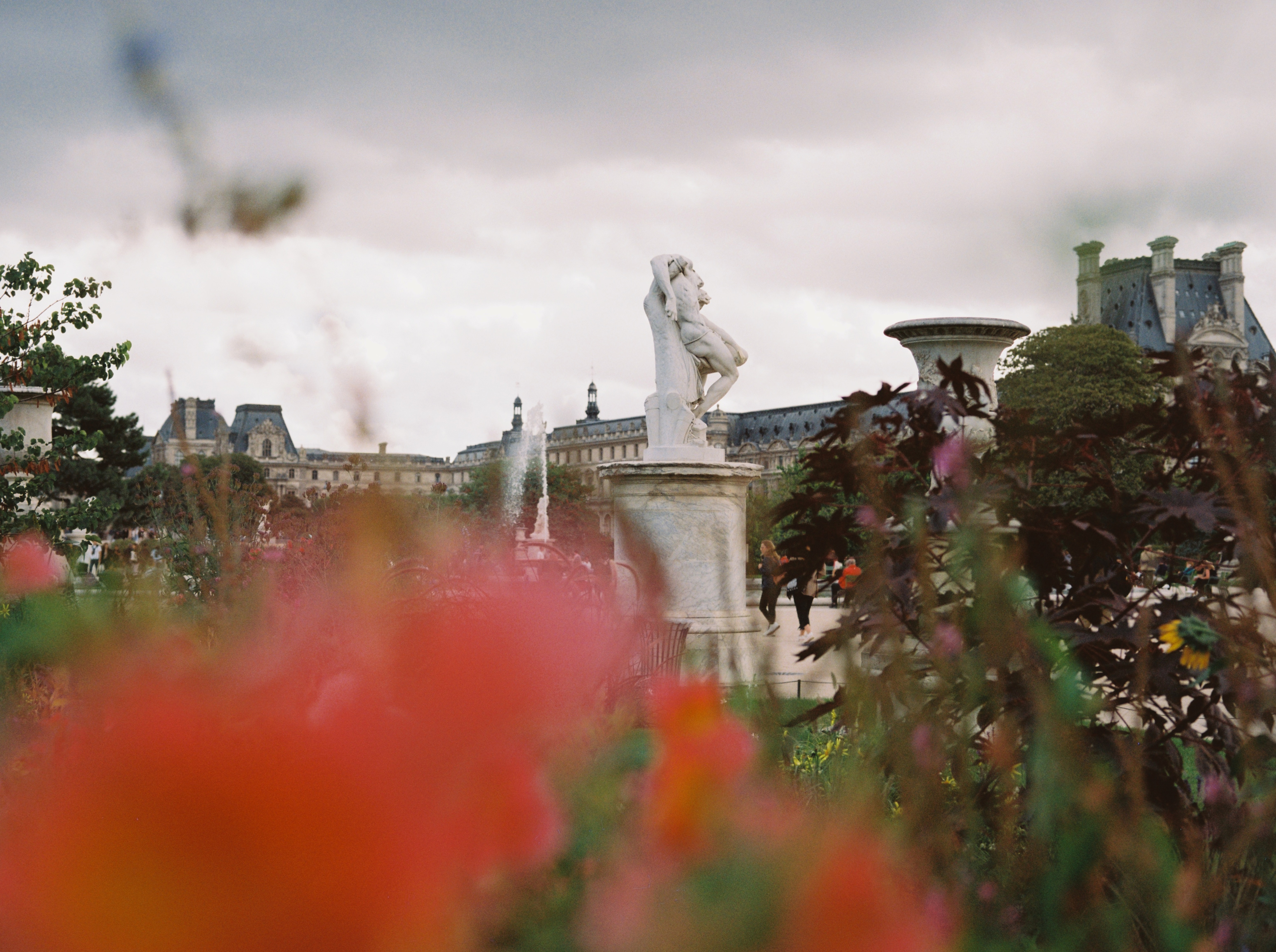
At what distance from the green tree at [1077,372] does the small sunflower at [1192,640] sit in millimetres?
44451

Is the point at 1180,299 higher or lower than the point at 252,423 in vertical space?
higher

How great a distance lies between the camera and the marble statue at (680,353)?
9.71m

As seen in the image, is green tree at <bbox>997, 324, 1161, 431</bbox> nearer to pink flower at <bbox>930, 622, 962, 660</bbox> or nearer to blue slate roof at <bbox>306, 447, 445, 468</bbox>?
pink flower at <bbox>930, 622, 962, 660</bbox>

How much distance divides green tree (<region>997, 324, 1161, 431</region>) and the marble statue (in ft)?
123

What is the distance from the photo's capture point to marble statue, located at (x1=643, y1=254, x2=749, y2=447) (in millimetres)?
9711

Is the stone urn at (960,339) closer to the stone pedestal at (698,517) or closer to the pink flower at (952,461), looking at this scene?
the stone pedestal at (698,517)

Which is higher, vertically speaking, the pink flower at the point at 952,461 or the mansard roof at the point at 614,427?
the mansard roof at the point at 614,427

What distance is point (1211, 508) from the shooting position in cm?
261

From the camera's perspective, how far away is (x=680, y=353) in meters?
9.81

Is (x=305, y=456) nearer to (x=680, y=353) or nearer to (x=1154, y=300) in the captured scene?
(x=680, y=353)

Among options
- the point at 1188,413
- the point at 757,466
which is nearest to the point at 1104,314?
the point at 757,466

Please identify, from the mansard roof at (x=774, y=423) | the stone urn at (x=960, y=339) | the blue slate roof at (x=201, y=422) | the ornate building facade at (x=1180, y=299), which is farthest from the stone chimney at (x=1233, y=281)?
the blue slate roof at (x=201, y=422)

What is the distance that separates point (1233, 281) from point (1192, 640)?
100984 millimetres

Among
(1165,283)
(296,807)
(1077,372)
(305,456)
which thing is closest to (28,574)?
(305,456)
